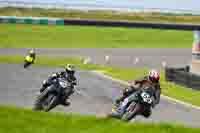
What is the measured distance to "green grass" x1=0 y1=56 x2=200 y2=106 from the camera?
19.0 meters

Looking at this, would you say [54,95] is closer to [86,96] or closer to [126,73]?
[86,96]

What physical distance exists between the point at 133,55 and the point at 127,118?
86.5 feet

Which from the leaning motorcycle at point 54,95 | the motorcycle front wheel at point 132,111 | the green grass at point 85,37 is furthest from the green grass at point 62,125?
the green grass at point 85,37

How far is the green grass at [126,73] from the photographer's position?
19031 millimetres

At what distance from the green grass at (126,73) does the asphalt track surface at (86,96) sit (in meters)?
1.06

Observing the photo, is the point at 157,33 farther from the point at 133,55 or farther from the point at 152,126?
the point at 152,126

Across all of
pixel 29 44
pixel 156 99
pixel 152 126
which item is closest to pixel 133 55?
pixel 29 44

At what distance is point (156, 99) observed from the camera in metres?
11.5

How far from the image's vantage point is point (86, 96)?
58.2 feet

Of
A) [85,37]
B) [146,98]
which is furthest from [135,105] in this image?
[85,37]

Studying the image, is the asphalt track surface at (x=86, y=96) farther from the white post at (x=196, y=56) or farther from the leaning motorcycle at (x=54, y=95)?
the white post at (x=196, y=56)

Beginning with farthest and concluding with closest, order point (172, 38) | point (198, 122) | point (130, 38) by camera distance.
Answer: point (172, 38), point (130, 38), point (198, 122)

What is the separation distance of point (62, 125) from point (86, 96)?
Answer: 10475 millimetres

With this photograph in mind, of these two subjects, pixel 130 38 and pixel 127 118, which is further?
pixel 130 38
